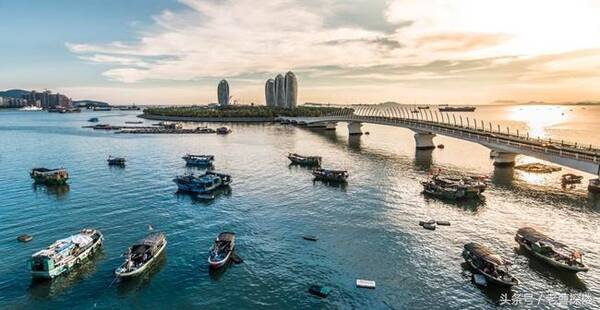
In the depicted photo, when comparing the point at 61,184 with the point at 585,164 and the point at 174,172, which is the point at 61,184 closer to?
the point at 174,172

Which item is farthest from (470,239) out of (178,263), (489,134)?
(489,134)

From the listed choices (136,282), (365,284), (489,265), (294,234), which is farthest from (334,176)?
(136,282)

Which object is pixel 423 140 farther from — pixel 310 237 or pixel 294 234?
pixel 310 237

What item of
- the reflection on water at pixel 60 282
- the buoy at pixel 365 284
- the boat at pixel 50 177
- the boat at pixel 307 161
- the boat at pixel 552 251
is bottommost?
the reflection on water at pixel 60 282

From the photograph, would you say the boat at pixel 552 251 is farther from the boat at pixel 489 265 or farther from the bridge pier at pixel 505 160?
the bridge pier at pixel 505 160

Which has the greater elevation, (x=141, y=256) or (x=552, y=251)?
(x=552, y=251)

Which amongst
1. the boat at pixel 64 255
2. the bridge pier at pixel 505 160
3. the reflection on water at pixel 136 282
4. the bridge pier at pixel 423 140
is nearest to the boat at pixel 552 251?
the reflection on water at pixel 136 282

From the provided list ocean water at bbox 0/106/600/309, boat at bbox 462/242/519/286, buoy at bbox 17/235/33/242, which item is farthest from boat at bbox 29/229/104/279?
boat at bbox 462/242/519/286
